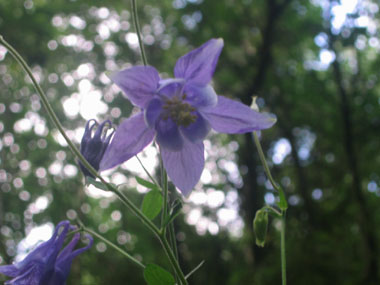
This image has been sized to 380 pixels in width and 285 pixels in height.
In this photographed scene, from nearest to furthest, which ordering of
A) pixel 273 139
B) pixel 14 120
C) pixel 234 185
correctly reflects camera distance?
pixel 14 120 < pixel 273 139 < pixel 234 185

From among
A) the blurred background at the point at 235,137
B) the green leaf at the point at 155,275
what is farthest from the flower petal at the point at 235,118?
the blurred background at the point at 235,137

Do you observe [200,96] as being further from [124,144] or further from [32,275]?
[32,275]

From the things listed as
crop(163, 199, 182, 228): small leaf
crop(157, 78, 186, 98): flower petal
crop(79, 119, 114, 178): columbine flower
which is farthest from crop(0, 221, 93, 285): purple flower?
crop(157, 78, 186, 98): flower petal

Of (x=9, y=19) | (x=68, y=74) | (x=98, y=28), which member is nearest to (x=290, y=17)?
(x=98, y=28)

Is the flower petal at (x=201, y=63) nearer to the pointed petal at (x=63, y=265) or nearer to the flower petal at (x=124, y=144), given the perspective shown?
the flower petal at (x=124, y=144)

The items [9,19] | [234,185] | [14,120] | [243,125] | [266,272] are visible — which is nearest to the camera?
[243,125]

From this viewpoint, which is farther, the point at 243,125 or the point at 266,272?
Answer: the point at 266,272

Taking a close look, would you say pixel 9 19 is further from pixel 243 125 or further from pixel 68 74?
pixel 243 125
